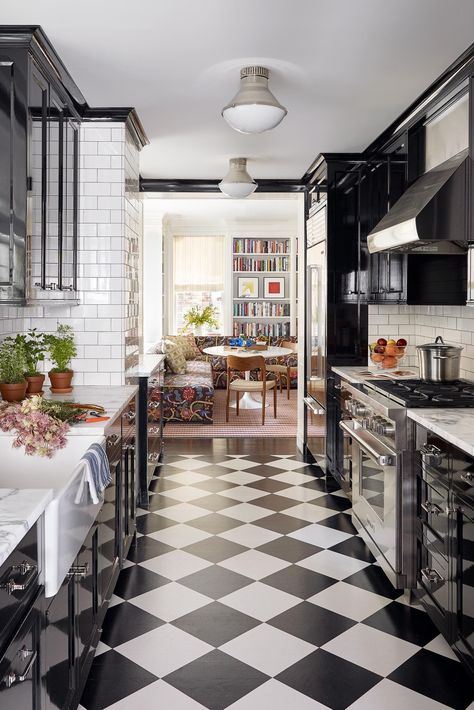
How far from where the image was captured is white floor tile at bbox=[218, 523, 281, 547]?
13.2 ft

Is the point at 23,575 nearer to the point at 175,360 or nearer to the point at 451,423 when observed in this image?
the point at 451,423

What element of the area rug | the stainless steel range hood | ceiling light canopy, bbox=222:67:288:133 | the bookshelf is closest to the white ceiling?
ceiling light canopy, bbox=222:67:288:133

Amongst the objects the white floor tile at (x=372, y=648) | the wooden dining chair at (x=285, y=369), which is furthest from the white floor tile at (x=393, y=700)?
the wooden dining chair at (x=285, y=369)

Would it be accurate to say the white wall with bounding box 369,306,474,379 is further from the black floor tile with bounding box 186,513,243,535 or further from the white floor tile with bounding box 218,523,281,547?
the black floor tile with bounding box 186,513,243,535

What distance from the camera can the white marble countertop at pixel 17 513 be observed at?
1.46m

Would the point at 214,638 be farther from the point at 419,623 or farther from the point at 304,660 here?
the point at 419,623

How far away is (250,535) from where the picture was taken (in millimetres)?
4129

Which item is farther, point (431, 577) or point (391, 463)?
point (391, 463)

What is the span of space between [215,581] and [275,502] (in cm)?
142

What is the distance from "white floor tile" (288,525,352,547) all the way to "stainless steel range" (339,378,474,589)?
0.15 m

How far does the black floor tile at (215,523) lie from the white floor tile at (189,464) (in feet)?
4.19

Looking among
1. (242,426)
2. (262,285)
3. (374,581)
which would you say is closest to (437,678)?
(374,581)

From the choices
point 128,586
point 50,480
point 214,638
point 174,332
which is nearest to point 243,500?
point 128,586

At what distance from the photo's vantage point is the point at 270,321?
456 inches
